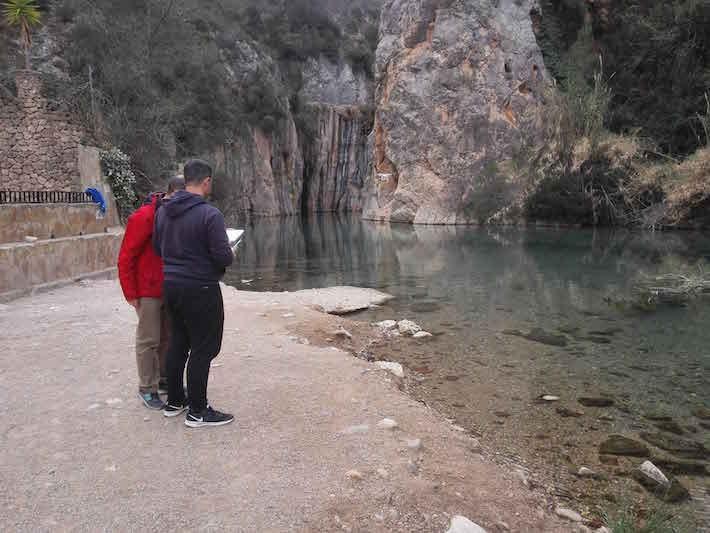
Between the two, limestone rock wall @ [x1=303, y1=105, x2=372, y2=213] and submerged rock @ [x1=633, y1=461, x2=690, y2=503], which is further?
limestone rock wall @ [x1=303, y1=105, x2=372, y2=213]

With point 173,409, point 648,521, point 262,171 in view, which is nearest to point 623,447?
point 648,521

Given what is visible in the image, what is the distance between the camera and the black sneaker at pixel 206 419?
3.61 m

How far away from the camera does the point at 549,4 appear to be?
121 feet

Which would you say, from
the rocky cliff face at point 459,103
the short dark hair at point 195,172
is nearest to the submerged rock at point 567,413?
the short dark hair at point 195,172

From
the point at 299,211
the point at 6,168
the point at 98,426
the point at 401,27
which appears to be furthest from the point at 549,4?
the point at 98,426

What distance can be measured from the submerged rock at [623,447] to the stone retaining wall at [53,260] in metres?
7.87

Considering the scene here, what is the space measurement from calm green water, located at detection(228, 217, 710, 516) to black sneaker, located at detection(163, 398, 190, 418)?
7.78ft

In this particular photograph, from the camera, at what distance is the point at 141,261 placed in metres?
3.76

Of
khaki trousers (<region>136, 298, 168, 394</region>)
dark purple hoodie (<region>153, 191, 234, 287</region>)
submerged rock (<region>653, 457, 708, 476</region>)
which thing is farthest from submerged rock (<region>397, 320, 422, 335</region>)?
dark purple hoodie (<region>153, 191, 234, 287</region>)

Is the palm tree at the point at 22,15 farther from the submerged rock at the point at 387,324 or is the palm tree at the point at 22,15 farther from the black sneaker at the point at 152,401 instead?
the black sneaker at the point at 152,401

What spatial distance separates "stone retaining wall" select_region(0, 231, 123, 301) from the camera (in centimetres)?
819

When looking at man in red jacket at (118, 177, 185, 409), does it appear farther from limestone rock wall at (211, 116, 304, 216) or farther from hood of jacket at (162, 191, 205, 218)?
limestone rock wall at (211, 116, 304, 216)

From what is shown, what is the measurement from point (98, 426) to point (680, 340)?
737 centimetres

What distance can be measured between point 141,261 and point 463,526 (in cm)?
257
